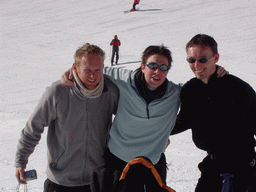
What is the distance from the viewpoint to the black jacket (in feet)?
7.45

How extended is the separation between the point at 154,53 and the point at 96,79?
1.67 feet

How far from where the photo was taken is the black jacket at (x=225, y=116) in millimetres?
2271

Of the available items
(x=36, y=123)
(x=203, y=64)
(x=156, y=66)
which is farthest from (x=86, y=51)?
(x=203, y=64)

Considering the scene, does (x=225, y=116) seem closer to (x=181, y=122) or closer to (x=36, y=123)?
(x=181, y=122)

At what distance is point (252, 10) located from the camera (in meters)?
18.3

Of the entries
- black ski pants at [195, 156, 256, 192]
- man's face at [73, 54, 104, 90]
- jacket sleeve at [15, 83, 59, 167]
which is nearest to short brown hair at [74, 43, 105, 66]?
man's face at [73, 54, 104, 90]

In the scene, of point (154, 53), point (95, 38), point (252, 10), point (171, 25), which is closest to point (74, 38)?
point (95, 38)

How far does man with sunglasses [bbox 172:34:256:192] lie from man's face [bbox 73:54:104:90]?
729mm

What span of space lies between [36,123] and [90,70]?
59 cm

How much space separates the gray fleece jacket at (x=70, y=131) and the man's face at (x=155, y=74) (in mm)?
311

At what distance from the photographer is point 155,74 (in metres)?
2.32

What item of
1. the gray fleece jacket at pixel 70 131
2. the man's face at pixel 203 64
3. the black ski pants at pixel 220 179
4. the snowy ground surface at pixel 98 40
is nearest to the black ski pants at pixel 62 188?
the gray fleece jacket at pixel 70 131

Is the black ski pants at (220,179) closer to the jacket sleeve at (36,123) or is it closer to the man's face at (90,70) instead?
the man's face at (90,70)

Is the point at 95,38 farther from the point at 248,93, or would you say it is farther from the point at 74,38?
the point at 248,93
